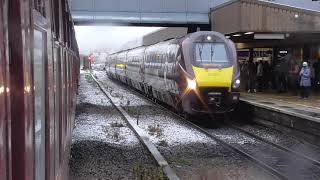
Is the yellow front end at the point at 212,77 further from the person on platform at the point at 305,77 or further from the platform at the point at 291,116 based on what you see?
the person on platform at the point at 305,77

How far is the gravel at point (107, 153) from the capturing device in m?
8.98

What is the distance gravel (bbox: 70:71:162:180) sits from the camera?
898 cm

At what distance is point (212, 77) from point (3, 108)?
14.2m

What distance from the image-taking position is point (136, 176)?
8.51 metres

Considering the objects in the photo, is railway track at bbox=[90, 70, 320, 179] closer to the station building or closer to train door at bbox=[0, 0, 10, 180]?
train door at bbox=[0, 0, 10, 180]

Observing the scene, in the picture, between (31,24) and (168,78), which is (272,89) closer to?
(168,78)

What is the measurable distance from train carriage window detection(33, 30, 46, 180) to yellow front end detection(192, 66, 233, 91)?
1287 centimetres

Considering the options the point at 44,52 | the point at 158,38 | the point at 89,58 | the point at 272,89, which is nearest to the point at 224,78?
the point at 272,89

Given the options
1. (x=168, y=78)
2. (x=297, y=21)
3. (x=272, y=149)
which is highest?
(x=297, y=21)

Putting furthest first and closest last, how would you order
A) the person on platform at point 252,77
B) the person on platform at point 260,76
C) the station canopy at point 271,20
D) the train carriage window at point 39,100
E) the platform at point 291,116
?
the person on platform at point 252,77 → the person on platform at point 260,76 → the station canopy at point 271,20 → the platform at point 291,116 → the train carriage window at point 39,100

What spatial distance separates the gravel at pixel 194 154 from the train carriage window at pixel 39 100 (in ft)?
17.2

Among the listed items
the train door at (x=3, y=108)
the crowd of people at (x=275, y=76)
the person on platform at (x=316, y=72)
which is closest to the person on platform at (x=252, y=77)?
the crowd of people at (x=275, y=76)

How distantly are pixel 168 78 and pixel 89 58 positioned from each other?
6557cm

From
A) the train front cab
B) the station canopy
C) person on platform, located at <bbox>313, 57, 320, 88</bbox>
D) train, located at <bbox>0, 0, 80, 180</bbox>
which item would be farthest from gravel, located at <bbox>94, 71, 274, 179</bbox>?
person on platform, located at <bbox>313, 57, 320, 88</bbox>
